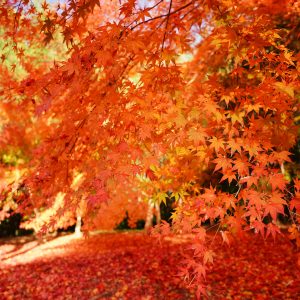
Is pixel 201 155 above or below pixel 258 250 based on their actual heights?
above

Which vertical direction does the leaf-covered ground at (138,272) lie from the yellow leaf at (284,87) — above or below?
below

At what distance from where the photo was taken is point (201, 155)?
10.6 ft

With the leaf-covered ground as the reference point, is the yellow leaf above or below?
above

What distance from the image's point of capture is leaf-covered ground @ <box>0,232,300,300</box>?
6211 mm

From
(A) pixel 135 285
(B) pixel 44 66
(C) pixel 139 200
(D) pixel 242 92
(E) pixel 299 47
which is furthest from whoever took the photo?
(C) pixel 139 200

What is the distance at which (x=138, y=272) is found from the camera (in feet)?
24.1

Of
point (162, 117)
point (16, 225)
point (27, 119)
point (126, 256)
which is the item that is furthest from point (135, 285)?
point (16, 225)

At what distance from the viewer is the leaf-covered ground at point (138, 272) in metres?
6.21

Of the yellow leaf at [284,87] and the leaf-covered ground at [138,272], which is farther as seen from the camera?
the leaf-covered ground at [138,272]

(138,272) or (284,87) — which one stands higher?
(284,87)

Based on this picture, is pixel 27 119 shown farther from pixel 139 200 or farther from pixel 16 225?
pixel 16 225

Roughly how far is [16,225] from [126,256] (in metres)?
7.77

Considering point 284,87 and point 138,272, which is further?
point 138,272

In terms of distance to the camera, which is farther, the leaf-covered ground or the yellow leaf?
the leaf-covered ground
